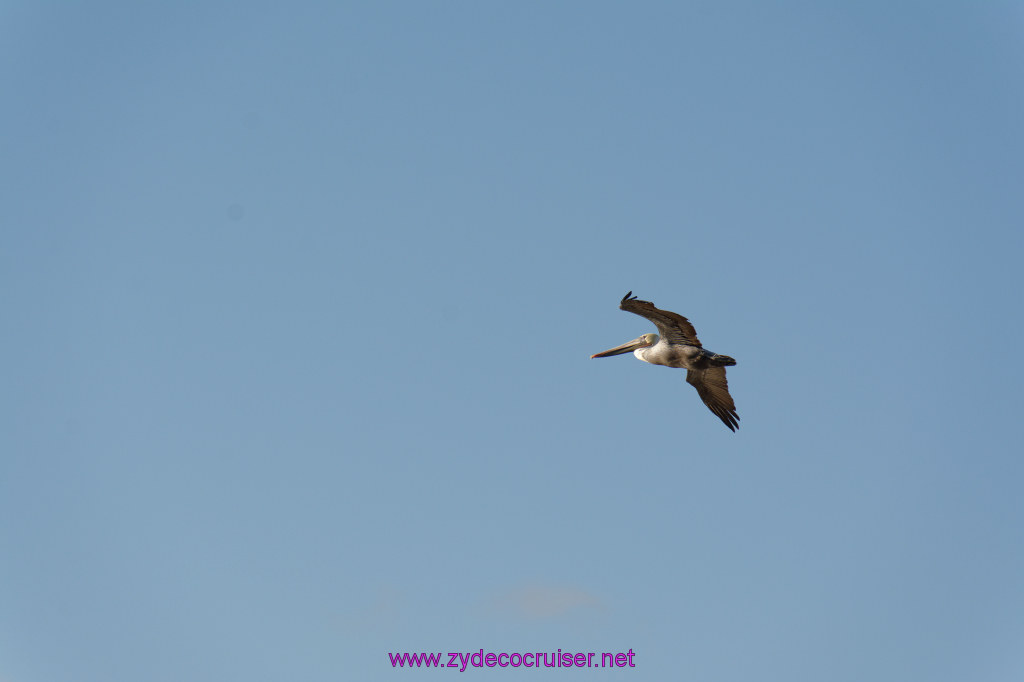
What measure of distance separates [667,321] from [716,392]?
134 inches

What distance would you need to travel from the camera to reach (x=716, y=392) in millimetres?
34469

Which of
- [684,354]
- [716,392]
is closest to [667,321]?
[684,354]

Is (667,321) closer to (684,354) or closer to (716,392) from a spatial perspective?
(684,354)

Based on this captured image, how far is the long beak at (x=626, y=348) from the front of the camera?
112 ft

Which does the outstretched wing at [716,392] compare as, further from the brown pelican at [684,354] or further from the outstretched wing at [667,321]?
the outstretched wing at [667,321]

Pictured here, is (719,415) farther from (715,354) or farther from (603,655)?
(603,655)

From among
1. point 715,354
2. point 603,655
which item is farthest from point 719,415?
point 603,655

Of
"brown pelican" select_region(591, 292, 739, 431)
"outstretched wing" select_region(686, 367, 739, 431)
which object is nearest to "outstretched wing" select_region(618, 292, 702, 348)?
"brown pelican" select_region(591, 292, 739, 431)

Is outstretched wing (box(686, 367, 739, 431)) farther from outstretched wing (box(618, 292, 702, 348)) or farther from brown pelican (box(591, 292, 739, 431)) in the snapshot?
outstretched wing (box(618, 292, 702, 348))

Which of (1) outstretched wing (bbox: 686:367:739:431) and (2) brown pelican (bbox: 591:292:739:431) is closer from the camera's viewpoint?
(2) brown pelican (bbox: 591:292:739:431)

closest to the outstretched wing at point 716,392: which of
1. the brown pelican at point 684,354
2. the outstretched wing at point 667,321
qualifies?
the brown pelican at point 684,354

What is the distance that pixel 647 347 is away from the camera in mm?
34031

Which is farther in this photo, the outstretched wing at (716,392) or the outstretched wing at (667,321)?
the outstretched wing at (716,392)

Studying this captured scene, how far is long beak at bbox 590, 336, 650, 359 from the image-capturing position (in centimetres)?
3416
